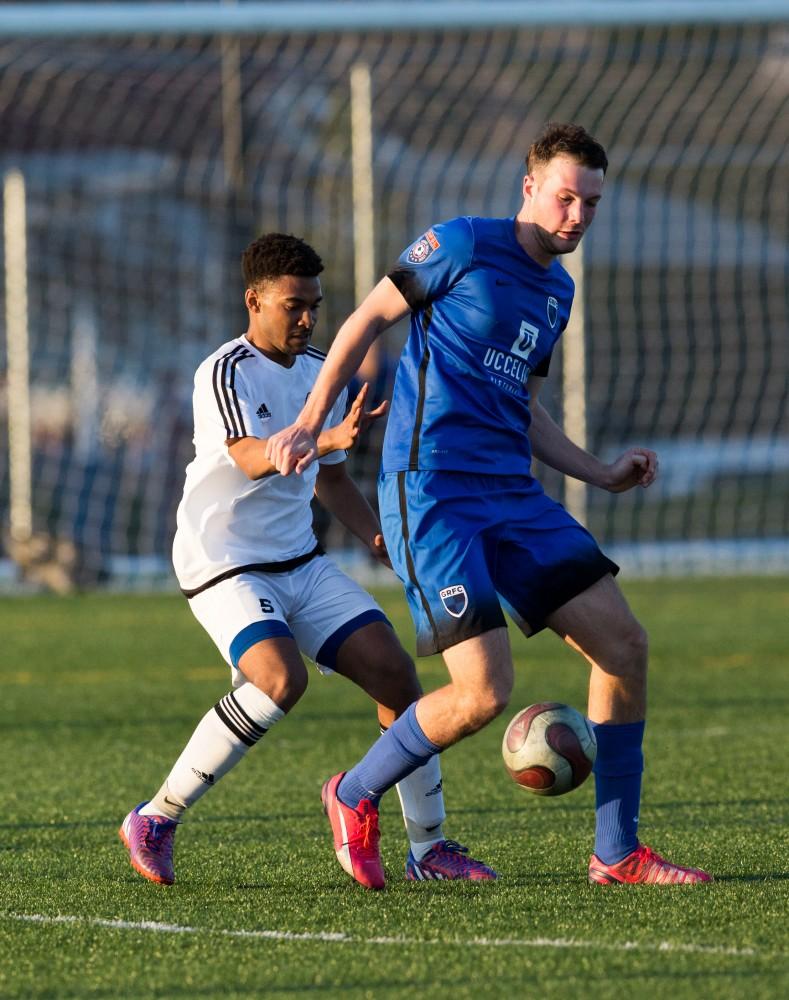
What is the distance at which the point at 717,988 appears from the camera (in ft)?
12.5

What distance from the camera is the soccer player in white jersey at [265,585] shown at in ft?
17.4

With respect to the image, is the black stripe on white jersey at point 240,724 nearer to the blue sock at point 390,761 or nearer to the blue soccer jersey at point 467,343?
the blue sock at point 390,761

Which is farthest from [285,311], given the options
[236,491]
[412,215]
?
[412,215]

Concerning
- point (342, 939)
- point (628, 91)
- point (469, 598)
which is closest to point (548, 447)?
point (469, 598)

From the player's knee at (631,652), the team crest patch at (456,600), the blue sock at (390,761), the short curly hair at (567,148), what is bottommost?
the blue sock at (390,761)

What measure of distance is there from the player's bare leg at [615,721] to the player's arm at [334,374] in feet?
2.95

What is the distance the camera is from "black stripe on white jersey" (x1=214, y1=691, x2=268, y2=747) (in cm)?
532

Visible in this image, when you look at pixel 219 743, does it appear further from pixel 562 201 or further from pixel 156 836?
pixel 562 201

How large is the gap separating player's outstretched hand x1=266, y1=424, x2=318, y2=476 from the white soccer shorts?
73cm

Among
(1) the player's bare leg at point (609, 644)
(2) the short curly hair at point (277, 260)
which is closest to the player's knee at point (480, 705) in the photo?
(1) the player's bare leg at point (609, 644)

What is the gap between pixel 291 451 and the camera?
15.5 feet

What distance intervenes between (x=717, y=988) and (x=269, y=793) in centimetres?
345

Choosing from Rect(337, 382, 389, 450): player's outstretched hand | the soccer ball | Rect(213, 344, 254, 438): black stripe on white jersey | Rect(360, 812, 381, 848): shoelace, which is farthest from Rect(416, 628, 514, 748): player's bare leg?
Rect(213, 344, 254, 438): black stripe on white jersey

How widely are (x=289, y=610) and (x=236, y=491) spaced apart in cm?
40
